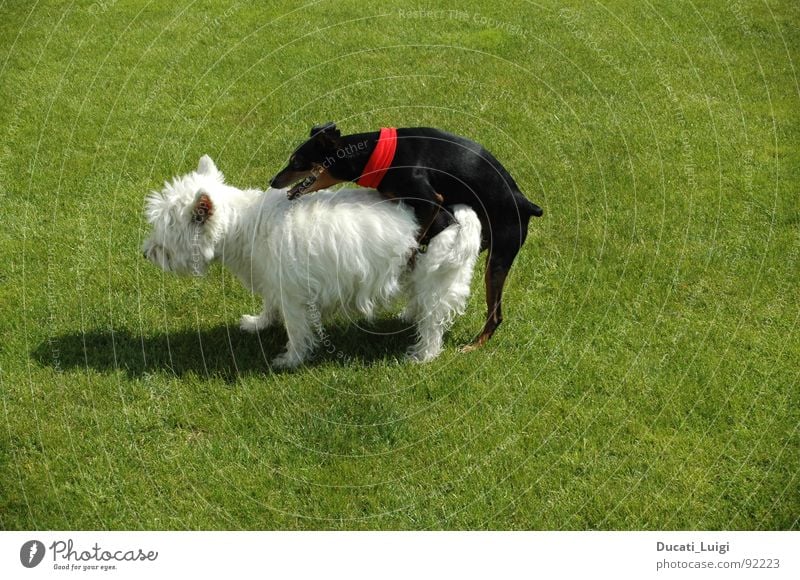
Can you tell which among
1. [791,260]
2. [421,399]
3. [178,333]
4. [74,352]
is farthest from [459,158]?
[791,260]

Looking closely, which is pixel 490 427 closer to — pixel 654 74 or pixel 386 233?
pixel 386 233

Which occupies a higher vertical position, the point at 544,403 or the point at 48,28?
the point at 48,28

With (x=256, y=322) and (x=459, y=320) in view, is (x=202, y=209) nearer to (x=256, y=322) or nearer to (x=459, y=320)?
(x=256, y=322)

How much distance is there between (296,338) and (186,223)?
4.47 ft

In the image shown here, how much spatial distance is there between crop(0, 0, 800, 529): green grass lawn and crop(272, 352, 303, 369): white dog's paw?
5.4 inches

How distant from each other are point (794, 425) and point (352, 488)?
3.69 m

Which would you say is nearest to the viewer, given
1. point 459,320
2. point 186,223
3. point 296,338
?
point 186,223

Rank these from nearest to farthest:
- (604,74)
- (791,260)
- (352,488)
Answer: (352,488) < (791,260) < (604,74)

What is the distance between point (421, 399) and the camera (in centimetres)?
663

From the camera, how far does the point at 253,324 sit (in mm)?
7348

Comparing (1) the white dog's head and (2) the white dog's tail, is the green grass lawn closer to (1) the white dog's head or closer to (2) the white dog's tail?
(2) the white dog's tail
